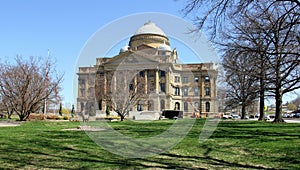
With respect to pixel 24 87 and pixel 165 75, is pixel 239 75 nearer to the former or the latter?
pixel 24 87

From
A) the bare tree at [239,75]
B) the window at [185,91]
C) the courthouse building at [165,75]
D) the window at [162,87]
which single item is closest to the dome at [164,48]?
the courthouse building at [165,75]

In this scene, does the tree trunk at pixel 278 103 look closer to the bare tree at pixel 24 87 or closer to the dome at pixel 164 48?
the bare tree at pixel 24 87

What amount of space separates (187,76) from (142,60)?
14851mm

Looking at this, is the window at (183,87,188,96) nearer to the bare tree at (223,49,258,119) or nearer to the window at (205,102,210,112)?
the window at (205,102,210,112)

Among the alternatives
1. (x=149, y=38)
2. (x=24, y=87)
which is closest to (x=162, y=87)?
(x=149, y=38)

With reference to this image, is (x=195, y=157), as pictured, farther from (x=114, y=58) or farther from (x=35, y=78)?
(x=114, y=58)

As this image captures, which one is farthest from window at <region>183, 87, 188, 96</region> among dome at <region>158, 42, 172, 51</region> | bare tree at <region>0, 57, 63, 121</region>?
bare tree at <region>0, 57, 63, 121</region>

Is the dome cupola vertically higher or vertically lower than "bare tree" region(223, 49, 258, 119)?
higher

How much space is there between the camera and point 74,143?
37.4 ft

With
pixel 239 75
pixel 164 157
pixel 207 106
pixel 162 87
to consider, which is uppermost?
pixel 162 87

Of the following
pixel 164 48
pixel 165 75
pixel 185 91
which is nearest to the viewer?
pixel 164 48

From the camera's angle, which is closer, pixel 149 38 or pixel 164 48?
pixel 164 48

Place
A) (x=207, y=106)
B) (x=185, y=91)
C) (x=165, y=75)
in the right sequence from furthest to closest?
(x=165, y=75), (x=185, y=91), (x=207, y=106)

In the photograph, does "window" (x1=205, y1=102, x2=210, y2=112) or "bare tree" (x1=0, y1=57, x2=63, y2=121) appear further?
"window" (x1=205, y1=102, x2=210, y2=112)
